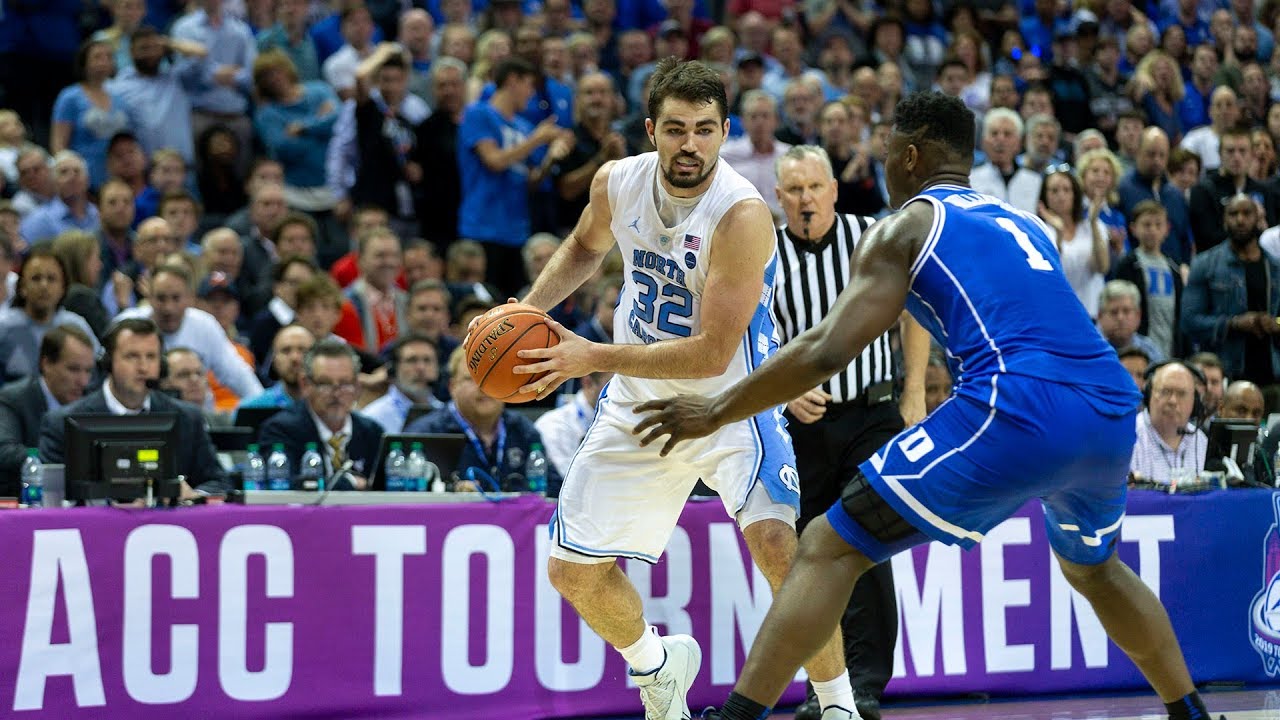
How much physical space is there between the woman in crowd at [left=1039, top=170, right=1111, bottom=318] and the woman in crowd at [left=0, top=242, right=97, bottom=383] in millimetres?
6724

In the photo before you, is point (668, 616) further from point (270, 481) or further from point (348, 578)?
point (270, 481)

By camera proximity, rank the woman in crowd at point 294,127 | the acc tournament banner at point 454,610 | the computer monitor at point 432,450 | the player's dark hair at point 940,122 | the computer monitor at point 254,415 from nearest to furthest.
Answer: the player's dark hair at point 940,122
the acc tournament banner at point 454,610
the computer monitor at point 432,450
the computer monitor at point 254,415
the woman in crowd at point 294,127

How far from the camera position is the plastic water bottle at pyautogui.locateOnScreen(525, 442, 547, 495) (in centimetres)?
775

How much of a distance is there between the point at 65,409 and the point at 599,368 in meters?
3.69

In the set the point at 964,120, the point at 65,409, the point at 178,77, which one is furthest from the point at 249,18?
the point at 964,120

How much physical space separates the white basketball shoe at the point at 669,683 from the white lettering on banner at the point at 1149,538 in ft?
8.94

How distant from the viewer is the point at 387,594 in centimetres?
682

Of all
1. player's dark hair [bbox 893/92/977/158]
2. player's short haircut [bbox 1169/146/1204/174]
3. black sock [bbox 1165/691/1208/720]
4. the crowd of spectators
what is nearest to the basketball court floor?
black sock [bbox 1165/691/1208/720]

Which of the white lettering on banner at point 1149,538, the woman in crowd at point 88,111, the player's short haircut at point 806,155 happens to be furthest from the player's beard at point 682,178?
the woman in crowd at point 88,111

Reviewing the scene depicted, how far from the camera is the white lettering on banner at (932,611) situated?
7473 mm

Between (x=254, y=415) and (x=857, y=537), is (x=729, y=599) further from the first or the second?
(x=254, y=415)

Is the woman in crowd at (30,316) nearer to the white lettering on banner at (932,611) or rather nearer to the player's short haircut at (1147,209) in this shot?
the white lettering on banner at (932,611)

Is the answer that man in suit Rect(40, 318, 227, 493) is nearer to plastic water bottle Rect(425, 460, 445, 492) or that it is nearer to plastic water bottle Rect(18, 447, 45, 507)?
plastic water bottle Rect(18, 447, 45, 507)

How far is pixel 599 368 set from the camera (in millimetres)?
5336
